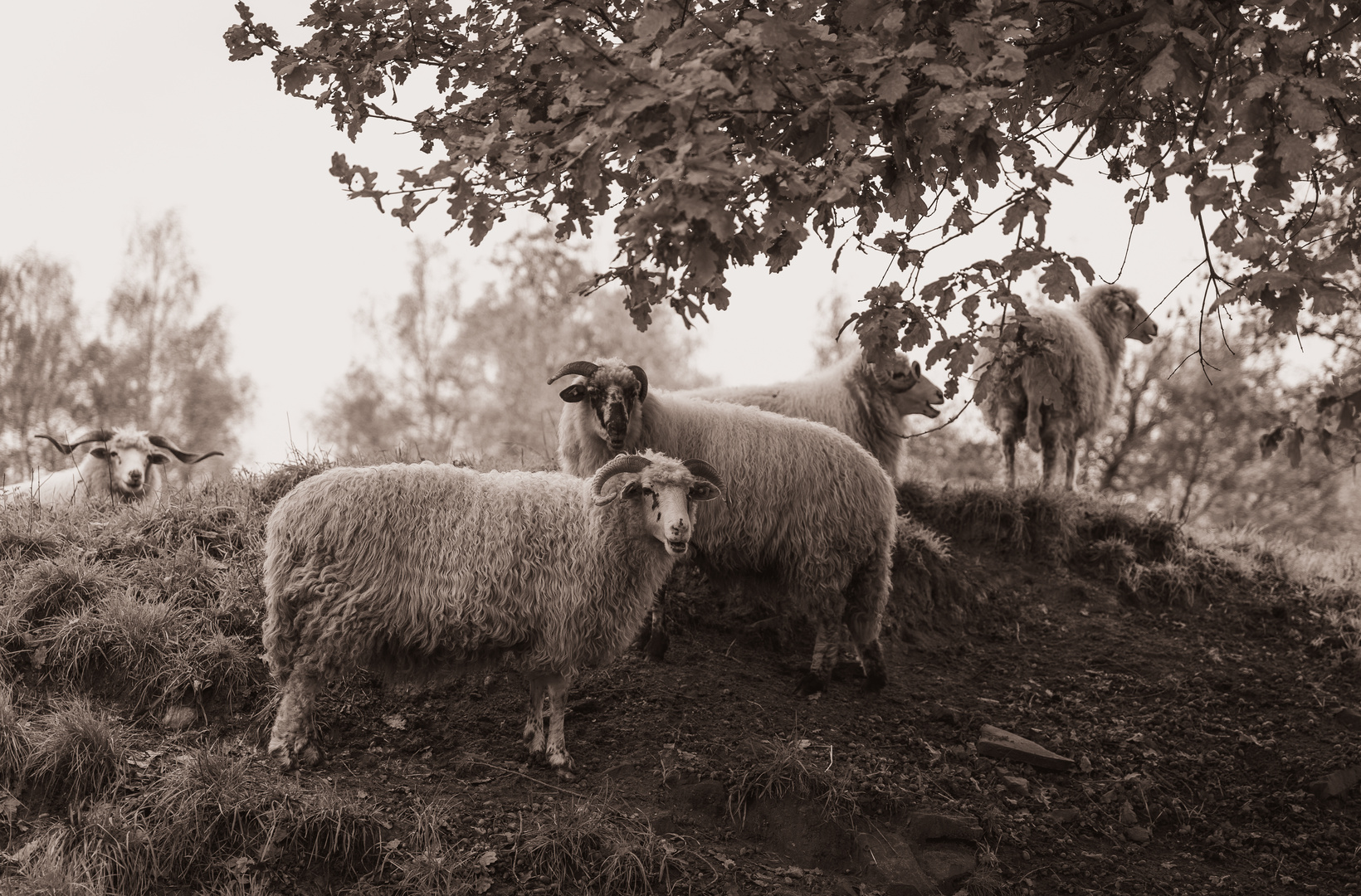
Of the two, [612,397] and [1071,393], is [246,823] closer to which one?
[612,397]

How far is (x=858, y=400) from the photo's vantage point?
943cm

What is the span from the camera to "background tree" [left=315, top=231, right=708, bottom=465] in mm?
29438

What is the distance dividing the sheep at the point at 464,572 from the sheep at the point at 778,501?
1.15 m

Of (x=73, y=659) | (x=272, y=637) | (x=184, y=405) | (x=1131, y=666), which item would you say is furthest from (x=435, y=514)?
(x=184, y=405)

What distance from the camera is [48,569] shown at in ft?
20.4

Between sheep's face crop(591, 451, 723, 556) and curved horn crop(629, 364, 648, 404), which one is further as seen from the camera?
curved horn crop(629, 364, 648, 404)

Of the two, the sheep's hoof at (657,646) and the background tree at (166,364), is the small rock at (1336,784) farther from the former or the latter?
the background tree at (166,364)

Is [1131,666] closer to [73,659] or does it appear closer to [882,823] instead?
[882,823]

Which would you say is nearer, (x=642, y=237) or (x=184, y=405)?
(x=642, y=237)

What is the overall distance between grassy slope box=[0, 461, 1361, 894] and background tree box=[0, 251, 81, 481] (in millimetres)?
21184

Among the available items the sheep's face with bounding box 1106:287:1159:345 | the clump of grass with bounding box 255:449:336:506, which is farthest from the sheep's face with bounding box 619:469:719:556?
the sheep's face with bounding box 1106:287:1159:345

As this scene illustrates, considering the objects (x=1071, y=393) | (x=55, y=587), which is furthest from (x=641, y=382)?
(x=1071, y=393)

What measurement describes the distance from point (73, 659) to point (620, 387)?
137 inches

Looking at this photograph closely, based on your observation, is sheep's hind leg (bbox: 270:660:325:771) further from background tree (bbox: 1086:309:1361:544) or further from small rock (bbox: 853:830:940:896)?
background tree (bbox: 1086:309:1361:544)
